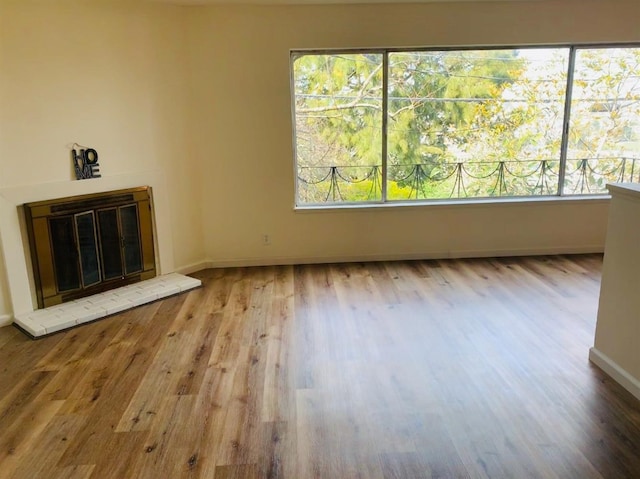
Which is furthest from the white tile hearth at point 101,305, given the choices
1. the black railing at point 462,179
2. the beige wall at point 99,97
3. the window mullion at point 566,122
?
the window mullion at point 566,122

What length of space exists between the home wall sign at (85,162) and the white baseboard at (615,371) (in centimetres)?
382

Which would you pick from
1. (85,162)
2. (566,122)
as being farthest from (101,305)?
(566,122)

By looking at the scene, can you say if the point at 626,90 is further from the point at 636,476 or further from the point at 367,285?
the point at 636,476

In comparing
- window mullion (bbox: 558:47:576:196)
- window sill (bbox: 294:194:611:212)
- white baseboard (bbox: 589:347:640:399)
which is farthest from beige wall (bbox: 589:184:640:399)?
window mullion (bbox: 558:47:576:196)

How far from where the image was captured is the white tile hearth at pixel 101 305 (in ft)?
11.5

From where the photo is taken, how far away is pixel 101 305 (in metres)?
3.82

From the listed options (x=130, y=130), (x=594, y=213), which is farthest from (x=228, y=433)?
(x=594, y=213)

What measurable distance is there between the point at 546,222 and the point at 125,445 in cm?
443

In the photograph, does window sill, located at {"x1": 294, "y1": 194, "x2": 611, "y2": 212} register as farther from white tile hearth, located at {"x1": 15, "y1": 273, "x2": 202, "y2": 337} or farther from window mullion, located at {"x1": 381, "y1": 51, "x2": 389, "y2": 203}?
white tile hearth, located at {"x1": 15, "y1": 273, "x2": 202, "y2": 337}

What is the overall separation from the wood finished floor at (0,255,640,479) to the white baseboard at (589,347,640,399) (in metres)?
0.04

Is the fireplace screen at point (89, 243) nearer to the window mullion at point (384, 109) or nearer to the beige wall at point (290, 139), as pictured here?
the beige wall at point (290, 139)

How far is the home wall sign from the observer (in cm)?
386

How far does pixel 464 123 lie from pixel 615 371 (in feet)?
9.48

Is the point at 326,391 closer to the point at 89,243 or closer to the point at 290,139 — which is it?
the point at 89,243
